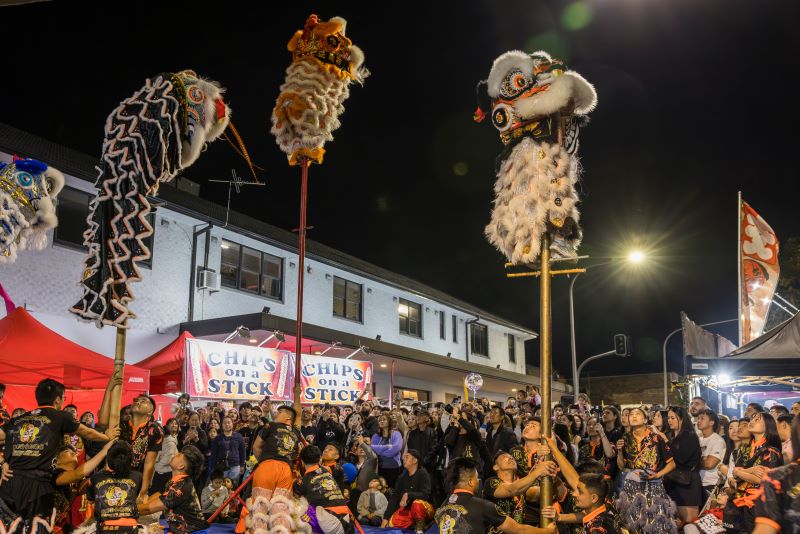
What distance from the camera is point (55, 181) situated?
1079 centimetres

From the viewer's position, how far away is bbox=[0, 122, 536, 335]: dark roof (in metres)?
16.7

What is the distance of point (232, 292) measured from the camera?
71.0 feet

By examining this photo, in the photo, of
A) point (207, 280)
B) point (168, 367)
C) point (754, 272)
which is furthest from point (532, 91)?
point (207, 280)

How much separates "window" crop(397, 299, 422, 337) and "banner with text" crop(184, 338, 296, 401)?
11.9 m

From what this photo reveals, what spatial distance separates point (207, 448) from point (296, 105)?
8.18 metres

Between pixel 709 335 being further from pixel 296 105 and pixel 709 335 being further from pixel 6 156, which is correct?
pixel 6 156

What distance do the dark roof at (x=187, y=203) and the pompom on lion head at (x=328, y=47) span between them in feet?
22.0

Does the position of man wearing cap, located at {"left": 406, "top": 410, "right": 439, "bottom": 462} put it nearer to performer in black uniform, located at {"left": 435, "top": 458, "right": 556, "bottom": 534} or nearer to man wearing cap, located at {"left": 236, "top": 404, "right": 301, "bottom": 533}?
man wearing cap, located at {"left": 236, "top": 404, "right": 301, "bottom": 533}

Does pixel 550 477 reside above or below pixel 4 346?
below

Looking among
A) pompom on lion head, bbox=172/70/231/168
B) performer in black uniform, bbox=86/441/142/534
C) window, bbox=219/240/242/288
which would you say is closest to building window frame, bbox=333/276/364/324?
window, bbox=219/240/242/288

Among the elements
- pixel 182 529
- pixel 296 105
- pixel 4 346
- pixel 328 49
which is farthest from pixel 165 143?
pixel 4 346

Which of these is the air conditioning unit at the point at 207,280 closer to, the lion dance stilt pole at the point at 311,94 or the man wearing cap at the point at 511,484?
the lion dance stilt pole at the point at 311,94

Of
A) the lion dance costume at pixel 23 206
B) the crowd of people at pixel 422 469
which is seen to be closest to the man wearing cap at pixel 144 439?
the crowd of people at pixel 422 469

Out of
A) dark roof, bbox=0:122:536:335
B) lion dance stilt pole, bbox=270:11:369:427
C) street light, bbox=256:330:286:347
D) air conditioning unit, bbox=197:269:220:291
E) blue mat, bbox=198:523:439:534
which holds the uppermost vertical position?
dark roof, bbox=0:122:536:335
